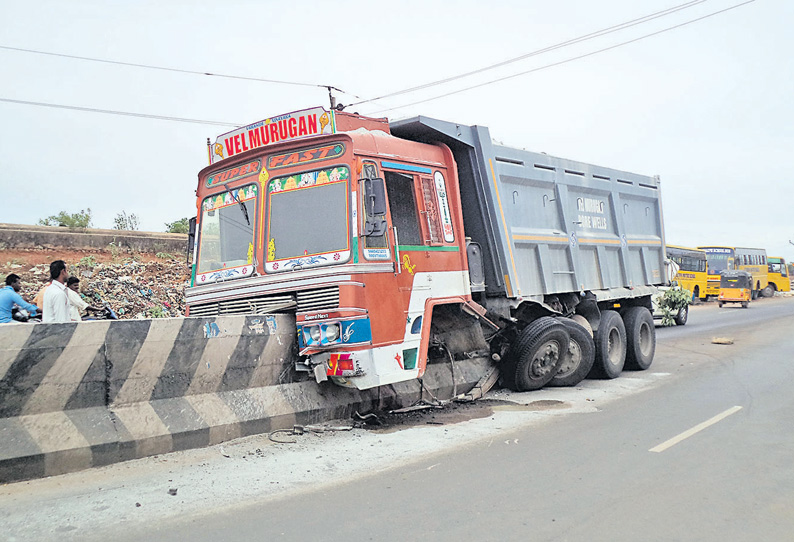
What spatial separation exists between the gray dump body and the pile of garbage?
915 cm

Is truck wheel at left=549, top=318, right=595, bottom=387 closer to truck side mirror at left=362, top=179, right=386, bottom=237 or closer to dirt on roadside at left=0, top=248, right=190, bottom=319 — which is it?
truck side mirror at left=362, top=179, right=386, bottom=237

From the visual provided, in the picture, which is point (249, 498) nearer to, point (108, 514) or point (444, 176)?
point (108, 514)

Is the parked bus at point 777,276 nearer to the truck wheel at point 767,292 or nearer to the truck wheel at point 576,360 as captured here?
the truck wheel at point 767,292

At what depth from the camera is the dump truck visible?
19.8 feet

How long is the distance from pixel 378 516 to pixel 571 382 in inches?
233

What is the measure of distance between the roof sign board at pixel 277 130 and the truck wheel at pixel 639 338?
725 centimetres

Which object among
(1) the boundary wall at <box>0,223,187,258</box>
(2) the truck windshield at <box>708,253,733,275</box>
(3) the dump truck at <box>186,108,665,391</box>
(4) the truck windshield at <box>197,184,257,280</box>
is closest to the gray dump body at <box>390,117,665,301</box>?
(3) the dump truck at <box>186,108,665,391</box>

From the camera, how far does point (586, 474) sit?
16.3 ft

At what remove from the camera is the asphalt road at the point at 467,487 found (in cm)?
384

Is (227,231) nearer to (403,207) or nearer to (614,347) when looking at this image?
(403,207)

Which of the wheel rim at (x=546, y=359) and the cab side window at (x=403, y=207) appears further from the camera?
the wheel rim at (x=546, y=359)

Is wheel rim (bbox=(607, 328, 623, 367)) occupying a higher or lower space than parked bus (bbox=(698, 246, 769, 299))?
lower

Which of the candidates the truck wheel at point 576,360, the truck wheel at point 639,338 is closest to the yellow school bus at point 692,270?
the truck wheel at point 639,338

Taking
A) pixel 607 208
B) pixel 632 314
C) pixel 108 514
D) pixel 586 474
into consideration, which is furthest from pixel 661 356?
pixel 108 514
